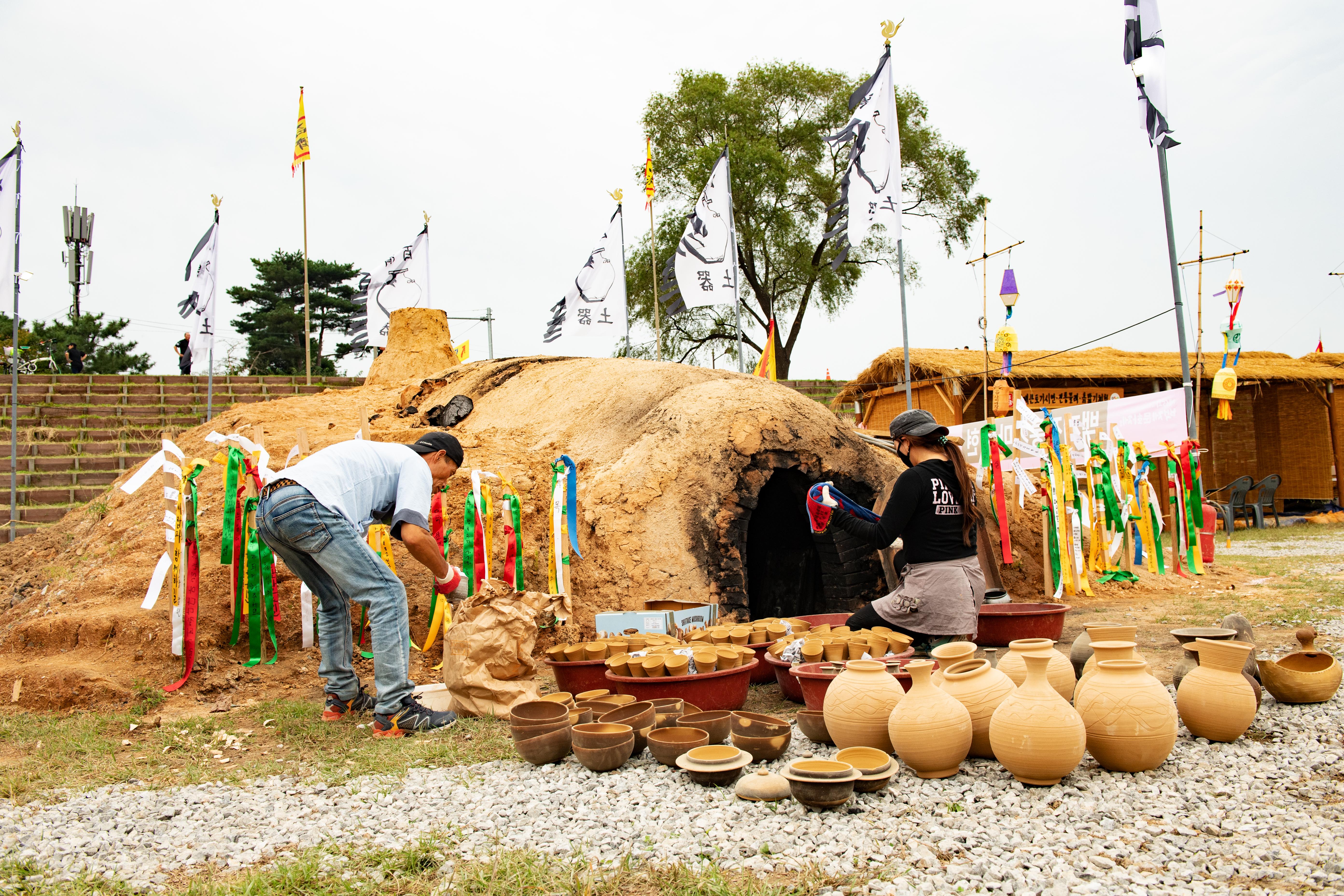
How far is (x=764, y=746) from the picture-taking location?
9.61ft

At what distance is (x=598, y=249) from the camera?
11086mm

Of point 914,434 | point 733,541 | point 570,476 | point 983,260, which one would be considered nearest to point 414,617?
point 570,476

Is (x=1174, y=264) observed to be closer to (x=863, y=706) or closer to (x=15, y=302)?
(x=863, y=706)

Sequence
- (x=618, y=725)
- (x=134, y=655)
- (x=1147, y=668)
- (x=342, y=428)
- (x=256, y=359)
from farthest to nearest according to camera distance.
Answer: (x=256, y=359)
(x=342, y=428)
(x=134, y=655)
(x=618, y=725)
(x=1147, y=668)

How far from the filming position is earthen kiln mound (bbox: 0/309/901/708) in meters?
4.73

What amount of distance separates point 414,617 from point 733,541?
7.14 feet

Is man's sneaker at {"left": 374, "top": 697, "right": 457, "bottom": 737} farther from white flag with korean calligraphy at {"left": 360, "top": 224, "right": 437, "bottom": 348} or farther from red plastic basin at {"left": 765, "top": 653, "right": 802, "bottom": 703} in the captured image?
white flag with korean calligraphy at {"left": 360, "top": 224, "right": 437, "bottom": 348}

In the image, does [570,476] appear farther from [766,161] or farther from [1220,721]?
[766,161]

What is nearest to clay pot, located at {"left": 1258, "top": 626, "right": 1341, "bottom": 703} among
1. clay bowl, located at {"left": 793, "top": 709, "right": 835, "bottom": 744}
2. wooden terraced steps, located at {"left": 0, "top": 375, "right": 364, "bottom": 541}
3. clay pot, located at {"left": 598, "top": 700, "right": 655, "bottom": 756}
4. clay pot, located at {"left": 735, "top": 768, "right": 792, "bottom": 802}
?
clay bowl, located at {"left": 793, "top": 709, "right": 835, "bottom": 744}

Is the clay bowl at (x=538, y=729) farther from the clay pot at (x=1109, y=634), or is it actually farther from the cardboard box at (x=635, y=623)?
the clay pot at (x=1109, y=634)

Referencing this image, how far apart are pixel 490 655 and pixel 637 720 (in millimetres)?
969

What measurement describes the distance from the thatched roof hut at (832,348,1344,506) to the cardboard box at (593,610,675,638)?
926 cm

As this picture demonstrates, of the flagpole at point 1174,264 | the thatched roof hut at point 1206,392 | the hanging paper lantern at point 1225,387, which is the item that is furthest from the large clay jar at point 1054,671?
the hanging paper lantern at point 1225,387

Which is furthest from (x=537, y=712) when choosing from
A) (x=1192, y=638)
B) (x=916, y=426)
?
(x=1192, y=638)
